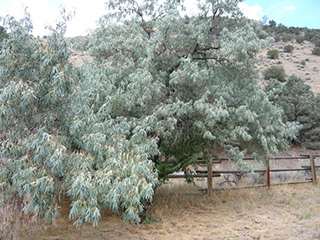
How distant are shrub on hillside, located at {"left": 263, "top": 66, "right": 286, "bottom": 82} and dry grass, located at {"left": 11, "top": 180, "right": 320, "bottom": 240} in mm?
23474

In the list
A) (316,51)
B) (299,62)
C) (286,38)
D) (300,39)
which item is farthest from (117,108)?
(300,39)

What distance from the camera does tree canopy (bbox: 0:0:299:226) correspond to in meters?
4.33

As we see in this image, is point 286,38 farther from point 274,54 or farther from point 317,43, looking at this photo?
point 274,54

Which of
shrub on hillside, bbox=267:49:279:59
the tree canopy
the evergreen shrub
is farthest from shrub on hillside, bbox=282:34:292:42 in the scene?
the tree canopy

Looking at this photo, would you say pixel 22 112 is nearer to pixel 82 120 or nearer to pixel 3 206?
pixel 82 120

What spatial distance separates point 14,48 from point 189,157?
4.87 m

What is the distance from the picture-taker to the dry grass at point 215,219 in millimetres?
6523

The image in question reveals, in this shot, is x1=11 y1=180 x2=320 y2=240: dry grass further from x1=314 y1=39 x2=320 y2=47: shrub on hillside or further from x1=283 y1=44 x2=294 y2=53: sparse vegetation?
x1=314 y1=39 x2=320 y2=47: shrub on hillside

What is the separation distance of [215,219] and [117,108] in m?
4.02

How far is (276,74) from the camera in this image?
31125 mm

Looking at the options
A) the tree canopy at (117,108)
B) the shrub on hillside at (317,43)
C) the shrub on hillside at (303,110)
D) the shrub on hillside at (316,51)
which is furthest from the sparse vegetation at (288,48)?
the tree canopy at (117,108)

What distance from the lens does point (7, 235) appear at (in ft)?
19.2

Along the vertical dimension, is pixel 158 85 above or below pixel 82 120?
above

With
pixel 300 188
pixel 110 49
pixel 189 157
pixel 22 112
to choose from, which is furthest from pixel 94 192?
pixel 300 188
